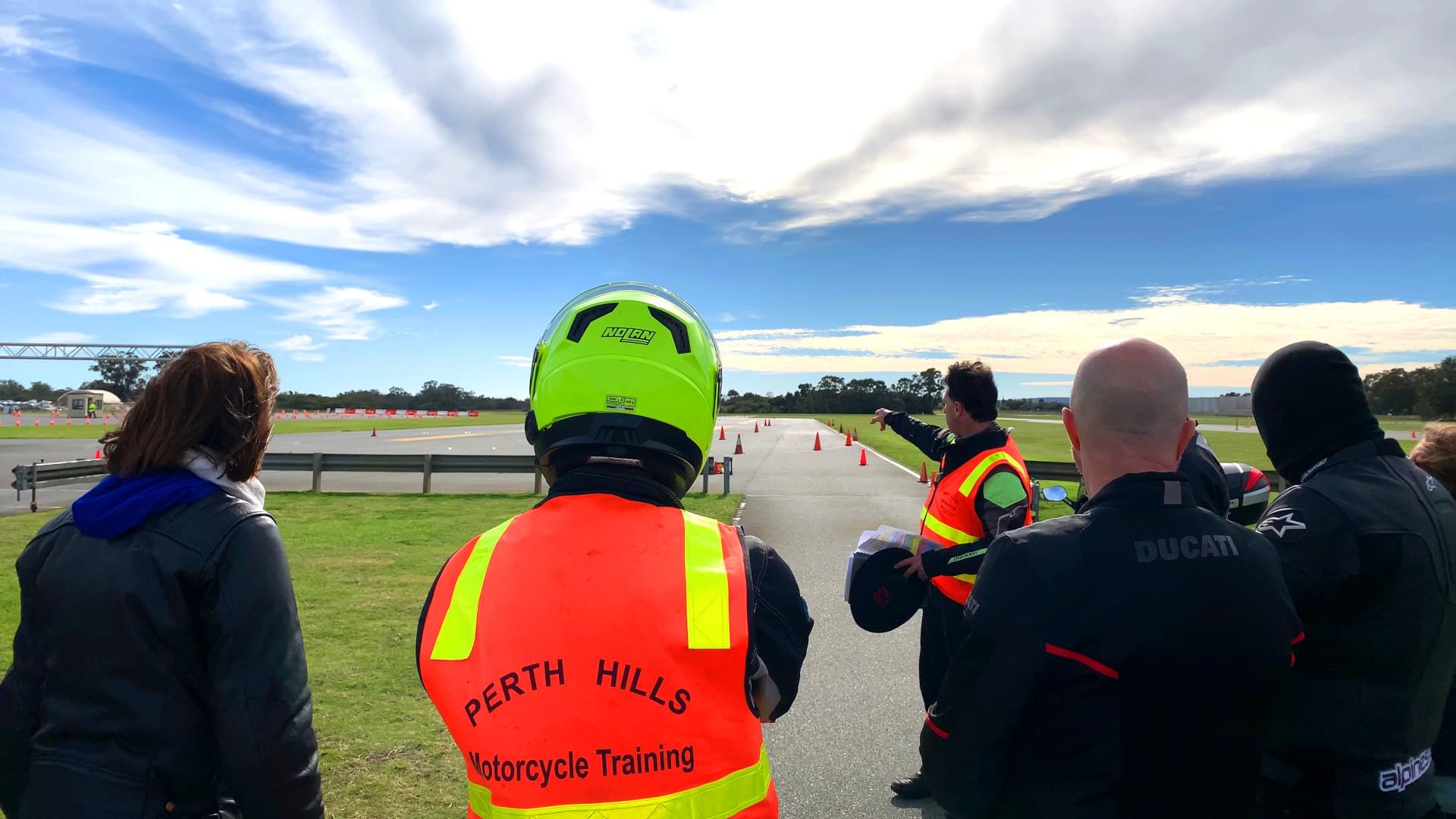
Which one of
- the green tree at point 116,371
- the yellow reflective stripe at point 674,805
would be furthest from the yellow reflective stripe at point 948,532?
the green tree at point 116,371

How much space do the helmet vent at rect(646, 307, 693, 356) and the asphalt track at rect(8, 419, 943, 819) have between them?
293 centimetres

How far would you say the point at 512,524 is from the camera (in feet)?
5.05

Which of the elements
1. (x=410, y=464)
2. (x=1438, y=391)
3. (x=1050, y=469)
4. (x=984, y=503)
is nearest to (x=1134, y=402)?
(x=984, y=503)

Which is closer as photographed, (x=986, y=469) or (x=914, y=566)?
(x=914, y=566)

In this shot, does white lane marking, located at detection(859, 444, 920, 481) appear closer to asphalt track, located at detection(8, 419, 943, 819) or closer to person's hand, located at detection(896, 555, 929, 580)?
asphalt track, located at detection(8, 419, 943, 819)

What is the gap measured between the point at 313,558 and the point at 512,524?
9.29 meters

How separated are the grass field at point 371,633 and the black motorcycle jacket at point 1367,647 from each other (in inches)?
137

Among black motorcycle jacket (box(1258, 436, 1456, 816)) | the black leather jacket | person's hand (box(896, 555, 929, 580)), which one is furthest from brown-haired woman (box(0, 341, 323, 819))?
black motorcycle jacket (box(1258, 436, 1456, 816))

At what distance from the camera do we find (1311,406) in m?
2.60

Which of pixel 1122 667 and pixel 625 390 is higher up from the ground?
pixel 625 390

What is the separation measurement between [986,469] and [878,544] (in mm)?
996

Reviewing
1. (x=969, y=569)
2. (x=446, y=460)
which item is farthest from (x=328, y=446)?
(x=969, y=569)

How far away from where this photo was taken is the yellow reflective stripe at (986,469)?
421 cm

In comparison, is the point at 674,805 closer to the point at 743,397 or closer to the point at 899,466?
the point at 899,466
